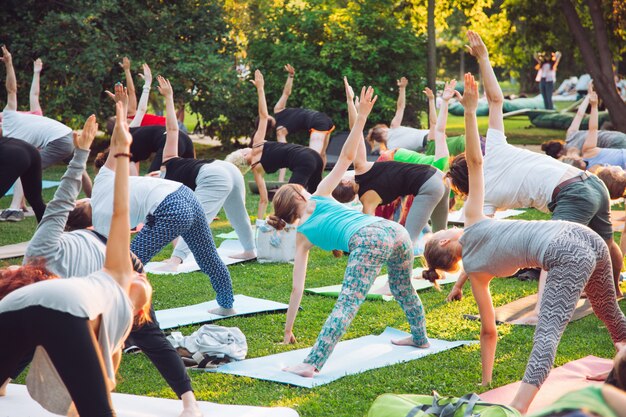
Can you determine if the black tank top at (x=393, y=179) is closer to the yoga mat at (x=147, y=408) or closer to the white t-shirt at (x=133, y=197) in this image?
the white t-shirt at (x=133, y=197)

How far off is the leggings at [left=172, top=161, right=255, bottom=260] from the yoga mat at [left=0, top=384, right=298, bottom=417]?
2.93 meters

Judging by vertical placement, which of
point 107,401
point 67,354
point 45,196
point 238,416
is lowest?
point 45,196

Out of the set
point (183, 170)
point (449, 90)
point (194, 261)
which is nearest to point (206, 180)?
point (183, 170)

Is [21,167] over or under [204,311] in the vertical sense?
over

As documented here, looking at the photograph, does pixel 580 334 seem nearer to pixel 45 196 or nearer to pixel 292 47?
pixel 45 196

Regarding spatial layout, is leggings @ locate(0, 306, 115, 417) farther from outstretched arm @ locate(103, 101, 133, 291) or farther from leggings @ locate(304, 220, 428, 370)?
leggings @ locate(304, 220, 428, 370)

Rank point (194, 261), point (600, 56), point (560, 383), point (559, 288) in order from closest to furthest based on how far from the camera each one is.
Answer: point (559, 288), point (560, 383), point (194, 261), point (600, 56)

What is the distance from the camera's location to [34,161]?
838cm

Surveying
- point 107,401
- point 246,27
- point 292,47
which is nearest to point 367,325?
point 107,401

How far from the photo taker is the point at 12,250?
8.64m

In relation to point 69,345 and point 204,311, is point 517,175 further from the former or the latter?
point 69,345

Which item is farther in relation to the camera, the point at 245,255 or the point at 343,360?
the point at 245,255

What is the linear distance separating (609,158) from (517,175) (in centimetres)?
431

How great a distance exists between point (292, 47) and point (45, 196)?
6408 mm
